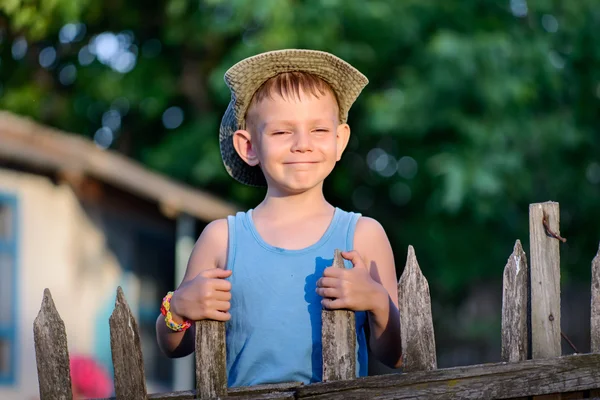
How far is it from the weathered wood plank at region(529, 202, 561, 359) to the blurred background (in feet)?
23.3

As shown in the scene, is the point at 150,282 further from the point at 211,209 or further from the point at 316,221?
the point at 316,221

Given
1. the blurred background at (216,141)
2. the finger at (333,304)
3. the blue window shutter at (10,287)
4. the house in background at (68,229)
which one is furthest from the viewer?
the blurred background at (216,141)

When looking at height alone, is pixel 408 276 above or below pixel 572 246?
below

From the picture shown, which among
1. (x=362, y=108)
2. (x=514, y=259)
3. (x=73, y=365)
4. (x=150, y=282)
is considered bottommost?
(x=514, y=259)

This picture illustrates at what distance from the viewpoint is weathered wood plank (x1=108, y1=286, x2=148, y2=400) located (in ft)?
8.37

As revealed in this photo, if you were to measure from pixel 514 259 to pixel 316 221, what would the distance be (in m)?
0.60

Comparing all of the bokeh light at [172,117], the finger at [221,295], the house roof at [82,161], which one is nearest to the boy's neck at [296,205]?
the finger at [221,295]

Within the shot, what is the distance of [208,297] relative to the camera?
8.62 feet

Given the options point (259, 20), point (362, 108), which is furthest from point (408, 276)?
point (362, 108)

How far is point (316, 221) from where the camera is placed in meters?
2.89

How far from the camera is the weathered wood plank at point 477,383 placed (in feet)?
8.64

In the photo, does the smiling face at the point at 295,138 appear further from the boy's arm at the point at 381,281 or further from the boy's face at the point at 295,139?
the boy's arm at the point at 381,281

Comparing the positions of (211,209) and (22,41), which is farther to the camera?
(22,41)

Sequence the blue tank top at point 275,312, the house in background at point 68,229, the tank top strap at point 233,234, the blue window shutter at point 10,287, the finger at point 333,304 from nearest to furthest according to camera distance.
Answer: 1. the finger at point 333,304
2. the blue tank top at point 275,312
3. the tank top strap at point 233,234
4. the house in background at point 68,229
5. the blue window shutter at point 10,287
